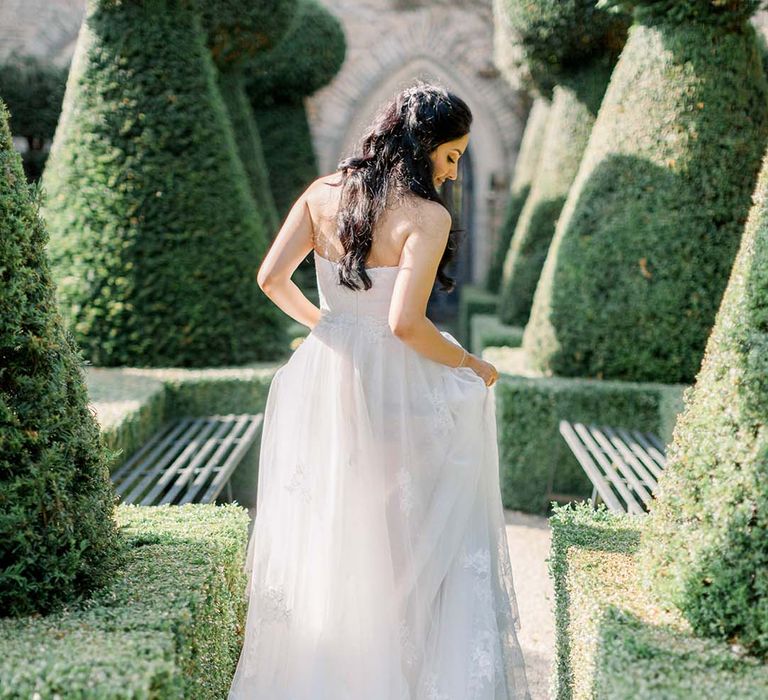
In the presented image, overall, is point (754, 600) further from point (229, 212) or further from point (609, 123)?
point (229, 212)

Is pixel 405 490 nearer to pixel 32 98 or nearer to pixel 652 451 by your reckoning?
pixel 652 451

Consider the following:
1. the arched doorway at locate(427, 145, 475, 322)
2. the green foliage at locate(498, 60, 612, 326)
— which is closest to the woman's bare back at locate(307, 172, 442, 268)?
the green foliage at locate(498, 60, 612, 326)

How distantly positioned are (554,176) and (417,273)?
522 centimetres

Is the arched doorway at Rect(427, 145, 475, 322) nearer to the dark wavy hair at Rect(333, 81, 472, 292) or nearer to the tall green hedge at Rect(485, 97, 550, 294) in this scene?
the tall green hedge at Rect(485, 97, 550, 294)

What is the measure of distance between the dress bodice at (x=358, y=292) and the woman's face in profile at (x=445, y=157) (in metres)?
0.31

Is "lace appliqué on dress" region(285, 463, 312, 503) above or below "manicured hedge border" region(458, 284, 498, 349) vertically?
above

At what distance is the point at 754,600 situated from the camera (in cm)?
181

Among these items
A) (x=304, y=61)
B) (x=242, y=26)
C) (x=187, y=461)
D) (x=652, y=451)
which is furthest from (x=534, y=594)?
(x=304, y=61)

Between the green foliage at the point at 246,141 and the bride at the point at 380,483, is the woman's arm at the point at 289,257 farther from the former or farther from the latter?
the green foliage at the point at 246,141

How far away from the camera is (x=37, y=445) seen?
2082mm

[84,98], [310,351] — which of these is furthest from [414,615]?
[84,98]

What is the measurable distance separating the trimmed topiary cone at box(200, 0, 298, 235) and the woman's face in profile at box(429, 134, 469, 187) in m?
4.49

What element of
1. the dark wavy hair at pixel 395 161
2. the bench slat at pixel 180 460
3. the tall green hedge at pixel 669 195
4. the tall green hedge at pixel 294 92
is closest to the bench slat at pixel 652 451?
the tall green hedge at pixel 669 195

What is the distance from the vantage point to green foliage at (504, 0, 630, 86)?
6234 mm
